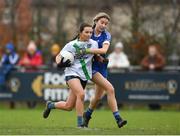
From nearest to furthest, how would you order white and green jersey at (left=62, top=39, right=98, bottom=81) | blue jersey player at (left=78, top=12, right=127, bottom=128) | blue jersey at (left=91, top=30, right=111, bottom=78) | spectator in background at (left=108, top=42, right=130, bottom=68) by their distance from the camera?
white and green jersey at (left=62, top=39, right=98, bottom=81) → blue jersey player at (left=78, top=12, right=127, bottom=128) → blue jersey at (left=91, top=30, right=111, bottom=78) → spectator in background at (left=108, top=42, right=130, bottom=68)

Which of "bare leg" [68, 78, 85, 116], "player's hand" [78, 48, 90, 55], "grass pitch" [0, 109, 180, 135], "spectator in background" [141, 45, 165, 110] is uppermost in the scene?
"player's hand" [78, 48, 90, 55]

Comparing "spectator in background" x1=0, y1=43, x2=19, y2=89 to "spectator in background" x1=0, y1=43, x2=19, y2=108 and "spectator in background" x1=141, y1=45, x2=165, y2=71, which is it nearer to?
"spectator in background" x1=0, y1=43, x2=19, y2=108

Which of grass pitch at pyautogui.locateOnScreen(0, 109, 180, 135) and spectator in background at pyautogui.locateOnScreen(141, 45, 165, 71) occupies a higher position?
spectator in background at pyautogui.locateOnScreen(141, 45, 165, 71)

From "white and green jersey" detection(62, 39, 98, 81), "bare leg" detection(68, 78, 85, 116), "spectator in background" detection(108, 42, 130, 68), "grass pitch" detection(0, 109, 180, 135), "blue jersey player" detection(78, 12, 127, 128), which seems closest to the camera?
"grass pitch" detection(0, 109, 180, 135)

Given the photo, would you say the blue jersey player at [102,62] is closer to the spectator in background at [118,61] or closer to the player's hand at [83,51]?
the player's hand at [83,51]

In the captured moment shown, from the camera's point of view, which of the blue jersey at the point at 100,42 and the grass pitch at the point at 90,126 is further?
the blue jersey at the point at 100,42

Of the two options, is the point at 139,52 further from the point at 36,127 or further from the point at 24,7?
the point at 36,127

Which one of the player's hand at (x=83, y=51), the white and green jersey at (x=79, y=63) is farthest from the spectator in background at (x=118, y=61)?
the player's hand at (x=83, y=51)

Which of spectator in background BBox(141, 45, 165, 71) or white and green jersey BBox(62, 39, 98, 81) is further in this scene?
spectator in background BBox(141, 45, 165, 71)

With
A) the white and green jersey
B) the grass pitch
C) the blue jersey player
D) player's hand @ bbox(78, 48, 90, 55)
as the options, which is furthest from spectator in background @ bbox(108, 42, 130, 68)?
player's hand @ bbox(78, 48, 90, 55)

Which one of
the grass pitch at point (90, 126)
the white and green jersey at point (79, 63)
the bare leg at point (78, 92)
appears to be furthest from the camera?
the white and green jersey at point (79, 63)

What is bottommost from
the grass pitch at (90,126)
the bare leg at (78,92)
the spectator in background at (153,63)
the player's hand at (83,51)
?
the grass pitch at (90,126)

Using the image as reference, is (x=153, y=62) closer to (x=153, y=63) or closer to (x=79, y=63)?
(x=153, y=63)

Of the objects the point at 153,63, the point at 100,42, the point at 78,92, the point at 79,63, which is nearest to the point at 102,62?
the point at 100,42
